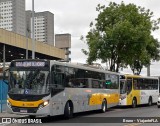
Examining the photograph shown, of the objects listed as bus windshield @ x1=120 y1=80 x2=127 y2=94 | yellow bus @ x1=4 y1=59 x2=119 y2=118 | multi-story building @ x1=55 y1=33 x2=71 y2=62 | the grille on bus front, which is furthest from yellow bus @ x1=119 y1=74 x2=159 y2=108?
multi-story building @ x1=55 y1=33 x2=71 y2=62

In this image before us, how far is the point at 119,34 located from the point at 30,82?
1975 cm

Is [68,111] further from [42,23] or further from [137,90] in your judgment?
[42,23]

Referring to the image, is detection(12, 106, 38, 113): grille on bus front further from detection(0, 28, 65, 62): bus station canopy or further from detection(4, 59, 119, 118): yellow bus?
detection(0, 28, 65, 62): bus station canopy

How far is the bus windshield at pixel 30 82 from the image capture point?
1911 centimetres

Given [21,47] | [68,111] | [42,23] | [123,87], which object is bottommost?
[68,111]

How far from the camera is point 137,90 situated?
34844 mm

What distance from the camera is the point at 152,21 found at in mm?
41938

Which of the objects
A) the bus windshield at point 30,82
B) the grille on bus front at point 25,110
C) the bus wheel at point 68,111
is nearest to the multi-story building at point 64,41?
the bus wheel at point 68,111

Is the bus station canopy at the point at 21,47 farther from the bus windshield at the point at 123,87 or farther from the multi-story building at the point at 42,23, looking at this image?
the bus windshield at the point at 123,87

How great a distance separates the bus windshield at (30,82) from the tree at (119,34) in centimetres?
1864

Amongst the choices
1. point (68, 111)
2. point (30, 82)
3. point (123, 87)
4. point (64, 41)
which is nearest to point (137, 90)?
point (123, 87)

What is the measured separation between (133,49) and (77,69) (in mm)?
17061

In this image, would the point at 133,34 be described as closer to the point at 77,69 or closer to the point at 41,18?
the point at 41,18

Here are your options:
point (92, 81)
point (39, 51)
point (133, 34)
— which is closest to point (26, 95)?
point (92, 81)
